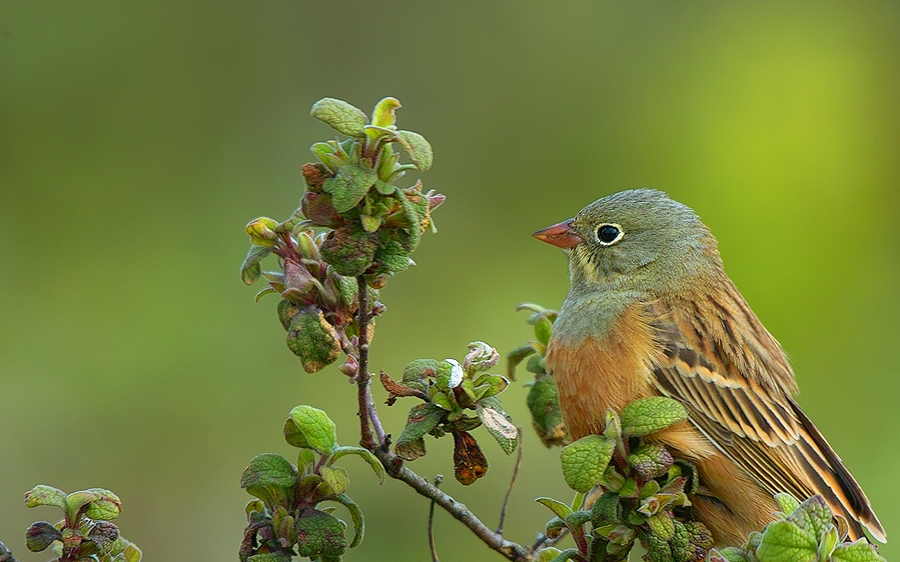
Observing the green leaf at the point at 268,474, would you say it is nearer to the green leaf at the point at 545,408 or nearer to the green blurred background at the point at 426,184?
the green leaf at the point at 545,408

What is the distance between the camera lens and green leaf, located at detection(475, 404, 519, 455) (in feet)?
7.54

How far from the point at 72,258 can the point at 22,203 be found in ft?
1.43

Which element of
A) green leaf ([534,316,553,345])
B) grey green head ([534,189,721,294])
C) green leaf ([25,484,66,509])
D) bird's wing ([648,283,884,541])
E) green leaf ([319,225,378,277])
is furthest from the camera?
grey green head ([534,189,721,294])

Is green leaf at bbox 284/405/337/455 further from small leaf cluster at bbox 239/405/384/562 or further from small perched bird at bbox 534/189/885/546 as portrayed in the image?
small perched bird at bbox 534/189/885/546

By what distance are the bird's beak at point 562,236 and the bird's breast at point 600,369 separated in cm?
52

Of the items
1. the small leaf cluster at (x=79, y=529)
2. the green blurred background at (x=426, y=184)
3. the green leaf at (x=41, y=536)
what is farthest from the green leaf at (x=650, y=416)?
the green blurred background at (x=426, y=184)

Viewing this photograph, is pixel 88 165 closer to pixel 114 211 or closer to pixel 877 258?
pixel 114 211

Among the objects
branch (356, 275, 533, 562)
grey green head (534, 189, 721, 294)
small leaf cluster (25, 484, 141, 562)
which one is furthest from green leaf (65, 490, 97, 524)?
grey green head (534, 189, 721, 294)

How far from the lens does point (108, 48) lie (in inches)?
235

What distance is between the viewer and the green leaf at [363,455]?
2.17 m

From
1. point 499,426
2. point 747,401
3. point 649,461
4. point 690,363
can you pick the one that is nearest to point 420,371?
point 499,426

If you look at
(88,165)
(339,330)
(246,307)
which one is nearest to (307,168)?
(339,330)

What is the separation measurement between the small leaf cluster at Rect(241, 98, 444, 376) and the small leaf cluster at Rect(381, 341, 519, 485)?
190 millimetres

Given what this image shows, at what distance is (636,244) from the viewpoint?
12.6ft
